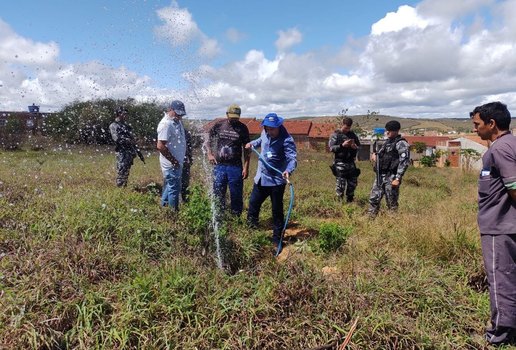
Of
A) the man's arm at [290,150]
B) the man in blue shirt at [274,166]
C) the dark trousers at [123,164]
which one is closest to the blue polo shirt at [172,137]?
the man in blue shirt at [274,166]

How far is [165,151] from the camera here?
5.01 meters

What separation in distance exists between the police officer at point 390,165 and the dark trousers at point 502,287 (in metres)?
3.00

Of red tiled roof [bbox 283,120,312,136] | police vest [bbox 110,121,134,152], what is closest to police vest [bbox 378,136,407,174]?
police vest [bbox 110,121,134,152]

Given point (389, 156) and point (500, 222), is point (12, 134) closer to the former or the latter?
point (389, 156)

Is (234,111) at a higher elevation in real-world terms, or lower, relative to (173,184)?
higher

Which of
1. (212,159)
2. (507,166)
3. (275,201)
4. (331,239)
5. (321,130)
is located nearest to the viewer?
(507,166)

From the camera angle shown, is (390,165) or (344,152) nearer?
(390,165)

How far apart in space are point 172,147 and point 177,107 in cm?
54

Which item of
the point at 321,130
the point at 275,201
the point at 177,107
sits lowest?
the point at 275,201

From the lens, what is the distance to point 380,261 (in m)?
3.87

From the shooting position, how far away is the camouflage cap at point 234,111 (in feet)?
17.1

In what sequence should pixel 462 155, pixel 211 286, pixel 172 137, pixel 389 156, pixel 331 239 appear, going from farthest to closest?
pixel 462 155 → pixel 389 156 → pixel 172 137 → pixel 331 239 → pixel 211 286

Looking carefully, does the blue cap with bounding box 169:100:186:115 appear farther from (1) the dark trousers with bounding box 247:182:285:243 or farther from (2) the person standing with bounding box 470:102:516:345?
(2) the person standing with bounding box 470:102:516:345

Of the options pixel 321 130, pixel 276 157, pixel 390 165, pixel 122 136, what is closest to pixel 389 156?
pixel 390 165
